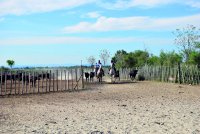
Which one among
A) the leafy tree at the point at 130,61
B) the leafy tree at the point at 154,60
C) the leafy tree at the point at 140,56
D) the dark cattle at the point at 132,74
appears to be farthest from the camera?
the leafy tree at the point at 130,61

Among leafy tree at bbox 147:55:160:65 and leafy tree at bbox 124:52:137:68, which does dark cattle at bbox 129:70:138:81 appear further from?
leafy tree at bbox 124:52:137:68

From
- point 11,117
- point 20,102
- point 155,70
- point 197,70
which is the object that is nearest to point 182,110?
point 11,117

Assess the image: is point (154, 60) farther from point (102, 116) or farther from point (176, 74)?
point (102, 116)

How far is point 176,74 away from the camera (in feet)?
111

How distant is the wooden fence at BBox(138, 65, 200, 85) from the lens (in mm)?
31734

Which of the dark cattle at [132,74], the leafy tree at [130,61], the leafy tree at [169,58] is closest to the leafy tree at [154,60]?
the leafy tree at [169,58]

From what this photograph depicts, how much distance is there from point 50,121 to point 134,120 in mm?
2616

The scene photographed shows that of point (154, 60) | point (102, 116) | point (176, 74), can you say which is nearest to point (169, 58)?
A: point (154, 60)

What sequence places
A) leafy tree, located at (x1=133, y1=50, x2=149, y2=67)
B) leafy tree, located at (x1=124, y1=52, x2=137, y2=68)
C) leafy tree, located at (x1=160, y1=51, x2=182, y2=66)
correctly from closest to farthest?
leafy tree, located at (x1=160, y1=51, x2=182, y2=66)
leafy tree, located at (x1=133, y1=50, x2=149, y2=67)
leafy tree, located at (x1=124, y1=52, x2=137, y2=68)

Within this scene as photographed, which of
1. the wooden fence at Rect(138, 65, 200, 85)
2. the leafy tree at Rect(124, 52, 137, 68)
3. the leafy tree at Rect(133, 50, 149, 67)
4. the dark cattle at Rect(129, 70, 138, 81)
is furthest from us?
the leafy tree at Rect(124, 52, 137, 68)

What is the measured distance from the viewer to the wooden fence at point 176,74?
31.7 metres

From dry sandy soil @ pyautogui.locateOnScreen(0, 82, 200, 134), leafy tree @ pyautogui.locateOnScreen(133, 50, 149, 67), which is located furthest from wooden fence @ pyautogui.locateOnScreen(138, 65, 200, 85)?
leafy tree @ pyautogui.locateOnScreen(133, 50, 149, 67)

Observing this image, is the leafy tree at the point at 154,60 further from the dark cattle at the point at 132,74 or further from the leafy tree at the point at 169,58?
the dark cattle at the point at 132,74

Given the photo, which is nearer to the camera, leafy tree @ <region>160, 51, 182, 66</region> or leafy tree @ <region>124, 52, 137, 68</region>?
leafy tree @ <region>160, 51, 182, 66</region>
